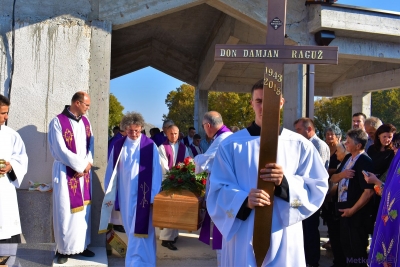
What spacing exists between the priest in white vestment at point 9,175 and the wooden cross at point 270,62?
11.2ft

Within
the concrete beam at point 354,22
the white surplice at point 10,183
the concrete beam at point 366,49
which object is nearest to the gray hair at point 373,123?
the concrete beam at point 366,49

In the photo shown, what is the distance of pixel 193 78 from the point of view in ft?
51.9

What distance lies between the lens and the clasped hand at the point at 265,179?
2.87 meters

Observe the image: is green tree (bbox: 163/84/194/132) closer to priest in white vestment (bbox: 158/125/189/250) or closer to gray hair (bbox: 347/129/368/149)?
priest in white vestment (bbox: 158/125/189/250)

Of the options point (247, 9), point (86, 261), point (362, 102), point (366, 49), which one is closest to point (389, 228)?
point (86, 261)

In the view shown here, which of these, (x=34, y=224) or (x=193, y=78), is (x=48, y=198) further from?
(x=193, y=78)

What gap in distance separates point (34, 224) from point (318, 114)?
31.9m

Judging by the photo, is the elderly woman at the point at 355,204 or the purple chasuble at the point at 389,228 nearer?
the purple chasuble at the point at 389,228

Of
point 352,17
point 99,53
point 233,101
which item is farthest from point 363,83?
point 233,101

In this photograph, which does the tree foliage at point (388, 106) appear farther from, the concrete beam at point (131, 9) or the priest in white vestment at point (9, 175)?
the priest in white vestment at point (9, 175)

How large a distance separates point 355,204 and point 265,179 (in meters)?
2.71

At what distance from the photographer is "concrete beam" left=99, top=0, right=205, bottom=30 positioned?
650 cm

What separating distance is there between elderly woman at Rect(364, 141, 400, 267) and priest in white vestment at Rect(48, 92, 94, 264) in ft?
11.9

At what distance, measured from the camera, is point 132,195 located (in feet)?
19.2
